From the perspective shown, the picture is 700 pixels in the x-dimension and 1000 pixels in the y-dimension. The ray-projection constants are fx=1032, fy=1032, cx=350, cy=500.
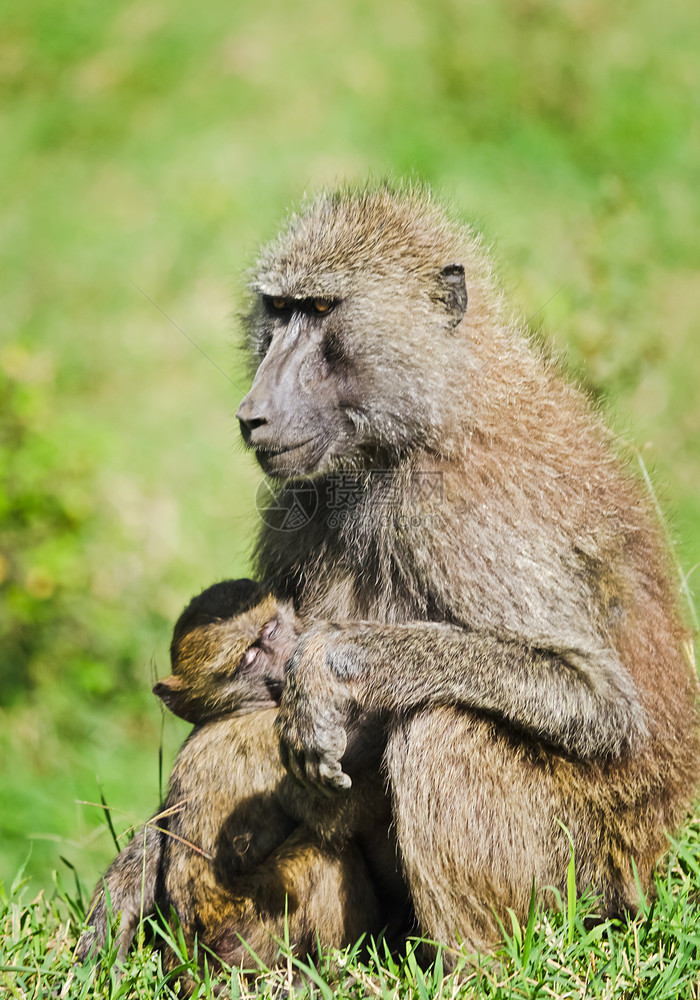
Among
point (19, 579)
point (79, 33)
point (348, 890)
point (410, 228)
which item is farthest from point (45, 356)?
point (348, 890)

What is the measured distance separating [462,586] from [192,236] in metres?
6.86

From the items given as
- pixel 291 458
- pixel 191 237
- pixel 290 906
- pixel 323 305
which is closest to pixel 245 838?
pixel 290 906

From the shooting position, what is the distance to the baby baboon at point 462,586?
2.81m

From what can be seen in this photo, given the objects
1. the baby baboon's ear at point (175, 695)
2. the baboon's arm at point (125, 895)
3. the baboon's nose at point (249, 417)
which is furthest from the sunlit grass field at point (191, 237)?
the baboon's nose at point (249, 417)

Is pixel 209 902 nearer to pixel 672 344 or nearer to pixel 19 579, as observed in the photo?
pixel 19 579

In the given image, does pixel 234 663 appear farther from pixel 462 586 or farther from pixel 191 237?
pixel 191 237

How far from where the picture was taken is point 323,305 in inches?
123

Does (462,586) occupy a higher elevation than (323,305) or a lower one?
lower

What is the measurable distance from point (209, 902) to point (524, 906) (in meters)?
0.92

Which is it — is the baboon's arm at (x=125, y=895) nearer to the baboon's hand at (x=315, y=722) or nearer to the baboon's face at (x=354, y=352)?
the baboon's hand at (x=315, y=722)

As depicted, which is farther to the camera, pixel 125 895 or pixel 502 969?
pixel 125 895

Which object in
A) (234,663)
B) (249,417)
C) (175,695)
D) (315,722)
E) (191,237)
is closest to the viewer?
(315,722)

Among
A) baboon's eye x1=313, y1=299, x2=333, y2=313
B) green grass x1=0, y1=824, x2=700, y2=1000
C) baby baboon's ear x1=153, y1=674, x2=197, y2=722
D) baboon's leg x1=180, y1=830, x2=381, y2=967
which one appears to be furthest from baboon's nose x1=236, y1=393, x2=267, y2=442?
green grass x1=0, y1=824, x2=700, y2=1000

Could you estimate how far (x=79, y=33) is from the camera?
1059cm
